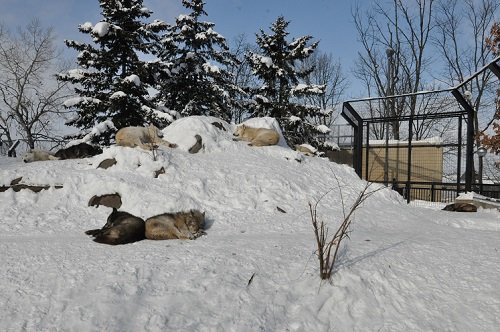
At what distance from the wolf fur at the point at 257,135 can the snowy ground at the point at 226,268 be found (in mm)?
2741

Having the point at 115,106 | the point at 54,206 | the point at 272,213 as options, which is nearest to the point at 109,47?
the point at 115,106

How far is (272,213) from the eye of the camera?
5660mm

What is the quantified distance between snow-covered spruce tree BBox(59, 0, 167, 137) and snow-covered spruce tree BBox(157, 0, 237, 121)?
1757 mm

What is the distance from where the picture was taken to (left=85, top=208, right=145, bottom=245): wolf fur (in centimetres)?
384

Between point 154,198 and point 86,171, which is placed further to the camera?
point 86,171

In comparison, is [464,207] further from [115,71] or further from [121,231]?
[115,71]

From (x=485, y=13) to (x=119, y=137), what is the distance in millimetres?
24965

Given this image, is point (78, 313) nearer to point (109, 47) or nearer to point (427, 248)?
point (427, 248)

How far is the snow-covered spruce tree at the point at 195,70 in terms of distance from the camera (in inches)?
597

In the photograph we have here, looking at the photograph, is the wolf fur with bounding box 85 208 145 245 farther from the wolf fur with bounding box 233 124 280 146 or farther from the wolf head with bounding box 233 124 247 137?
the wolf head with bounding box 233 124 247 137

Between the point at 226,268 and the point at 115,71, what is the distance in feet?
42.1

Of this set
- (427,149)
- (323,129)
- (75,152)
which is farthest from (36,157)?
(427,149)

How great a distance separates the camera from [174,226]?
4270mm

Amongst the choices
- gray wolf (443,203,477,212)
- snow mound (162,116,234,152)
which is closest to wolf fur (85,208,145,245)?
snow mound (162,116,234,152)
